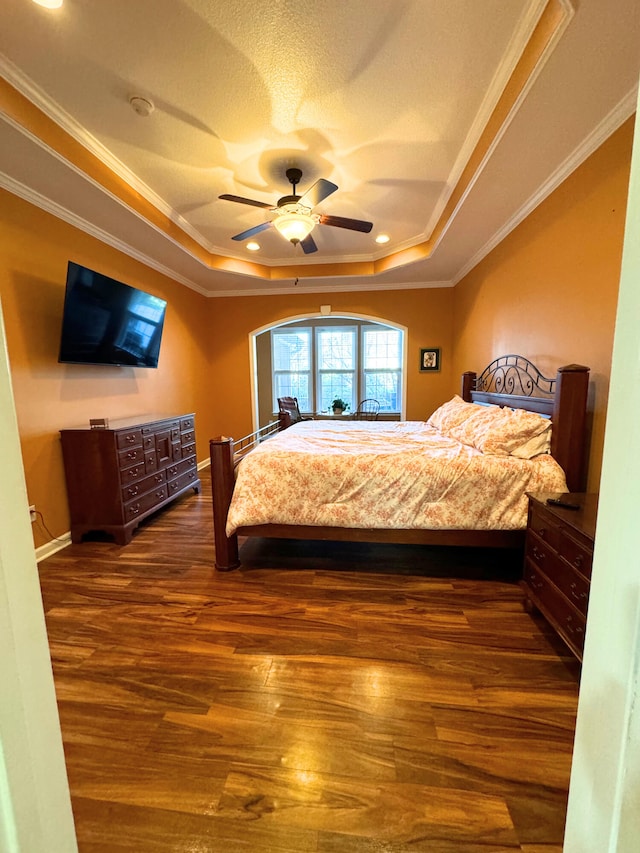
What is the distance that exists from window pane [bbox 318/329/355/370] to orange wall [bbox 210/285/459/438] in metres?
2.46

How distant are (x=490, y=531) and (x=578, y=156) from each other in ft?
8.08

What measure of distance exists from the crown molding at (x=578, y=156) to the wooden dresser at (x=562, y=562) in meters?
2.07

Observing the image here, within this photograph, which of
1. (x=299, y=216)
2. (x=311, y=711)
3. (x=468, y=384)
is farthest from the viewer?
(x=468, y=384)

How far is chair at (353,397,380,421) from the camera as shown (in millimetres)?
7453

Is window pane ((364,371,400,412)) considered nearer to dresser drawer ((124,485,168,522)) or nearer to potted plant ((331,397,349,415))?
potted plant ((331,397,349,415))

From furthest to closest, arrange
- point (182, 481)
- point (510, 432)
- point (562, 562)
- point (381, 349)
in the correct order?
point (381, 349) < point (182, 481) < point (510, 432) < point (562, 562)

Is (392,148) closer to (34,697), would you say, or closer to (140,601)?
(34,697)

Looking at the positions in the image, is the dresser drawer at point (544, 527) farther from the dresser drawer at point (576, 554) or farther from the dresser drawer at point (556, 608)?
the dresser drawer at point (556, 608)

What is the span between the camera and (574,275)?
226 cm

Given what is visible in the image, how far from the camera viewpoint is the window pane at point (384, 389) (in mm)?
7488

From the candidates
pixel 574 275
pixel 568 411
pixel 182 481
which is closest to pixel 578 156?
pixel 574 275

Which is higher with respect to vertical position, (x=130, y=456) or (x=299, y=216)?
(x=299, y=216)

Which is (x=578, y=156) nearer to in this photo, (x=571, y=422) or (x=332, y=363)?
(x=571, y=422)

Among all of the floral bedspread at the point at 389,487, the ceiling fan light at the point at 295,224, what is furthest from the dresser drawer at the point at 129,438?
the ceiling fan light at the point at 295,224
